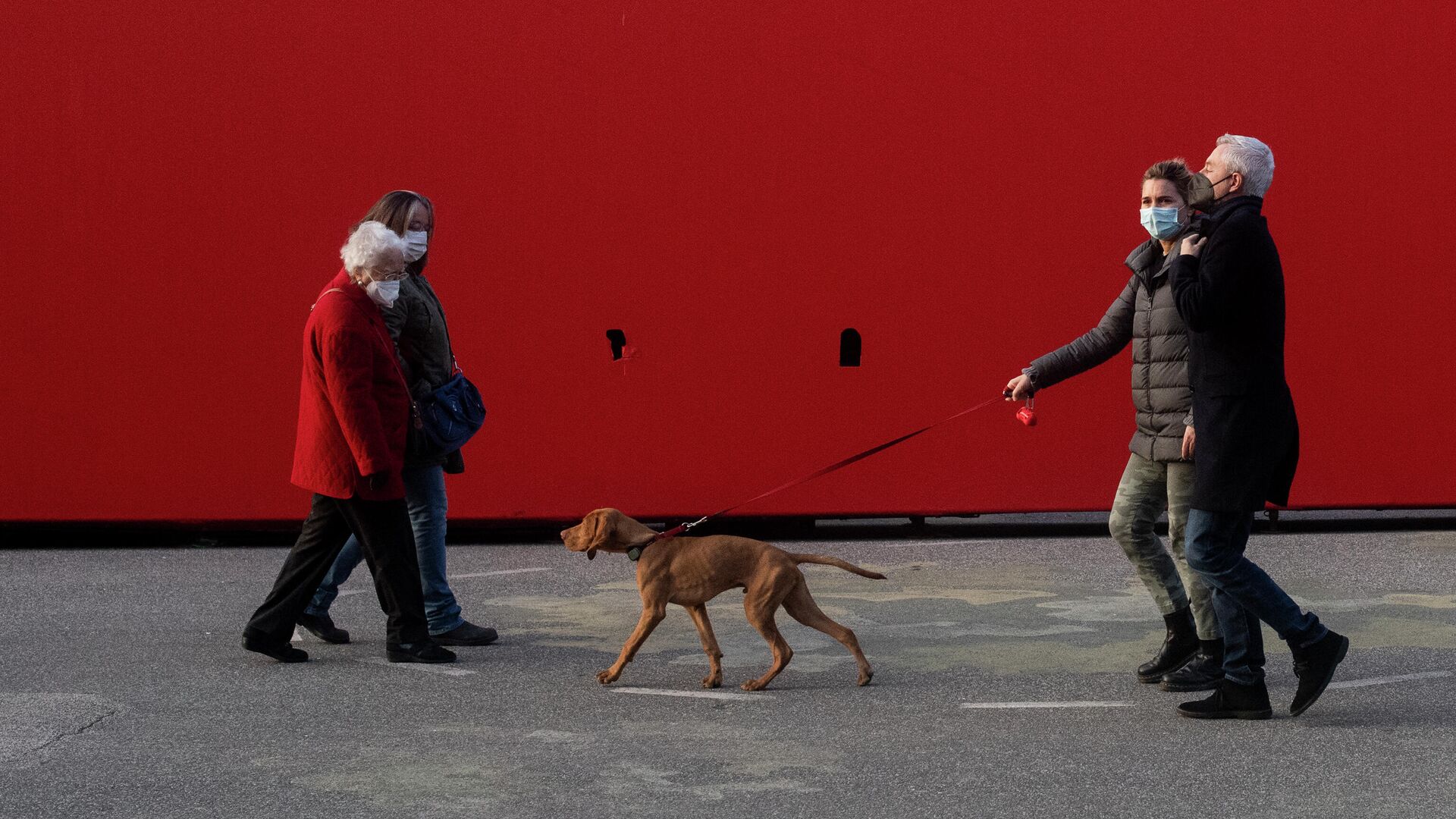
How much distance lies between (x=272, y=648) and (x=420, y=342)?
132 cm

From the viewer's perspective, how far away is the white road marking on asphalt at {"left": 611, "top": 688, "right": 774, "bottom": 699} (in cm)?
588

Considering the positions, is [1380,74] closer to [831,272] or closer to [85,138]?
[831,272]

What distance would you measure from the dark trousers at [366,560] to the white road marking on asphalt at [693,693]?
926mm

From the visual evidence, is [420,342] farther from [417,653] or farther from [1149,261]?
[1149,261]

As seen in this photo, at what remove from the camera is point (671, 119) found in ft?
31.4

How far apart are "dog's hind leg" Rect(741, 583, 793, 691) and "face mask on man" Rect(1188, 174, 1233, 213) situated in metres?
1.87

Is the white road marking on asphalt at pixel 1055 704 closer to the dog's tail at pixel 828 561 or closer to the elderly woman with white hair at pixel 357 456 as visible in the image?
the dog's tail at pixel 828 561

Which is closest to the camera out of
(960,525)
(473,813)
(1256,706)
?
(473,813)

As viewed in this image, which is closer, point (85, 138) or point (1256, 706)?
point (1256, 706)

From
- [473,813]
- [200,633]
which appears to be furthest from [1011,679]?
[200,633]

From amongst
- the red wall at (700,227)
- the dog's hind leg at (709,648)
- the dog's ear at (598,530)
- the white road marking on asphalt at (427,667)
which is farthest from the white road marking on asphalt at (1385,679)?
the red wall at (700,227)

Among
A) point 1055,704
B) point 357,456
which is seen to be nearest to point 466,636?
point 357,456

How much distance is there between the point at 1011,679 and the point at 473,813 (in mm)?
2335

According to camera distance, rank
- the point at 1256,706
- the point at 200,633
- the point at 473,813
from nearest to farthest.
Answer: the point at 473,813
the point at 1256,706
the point at 200,633
